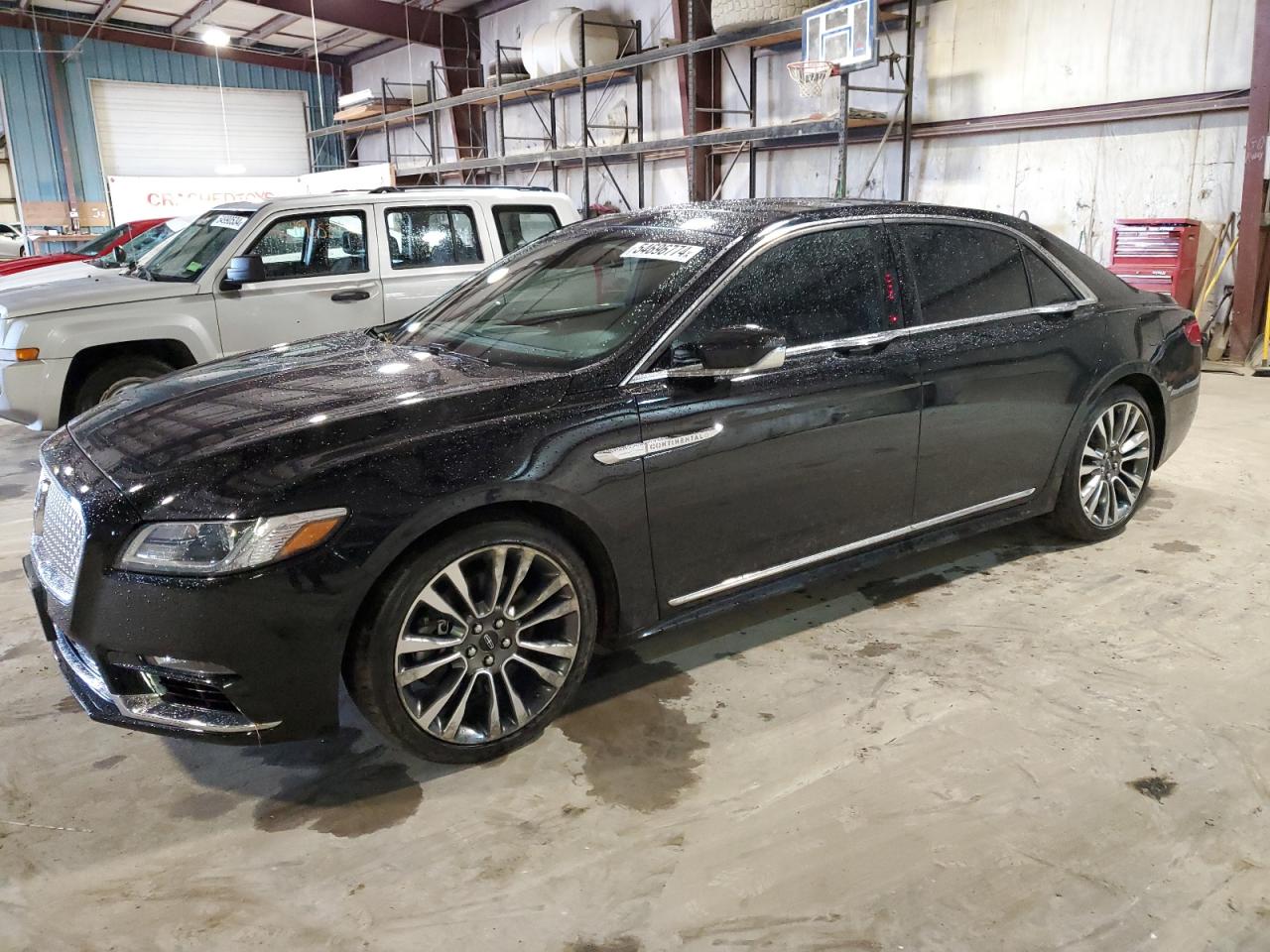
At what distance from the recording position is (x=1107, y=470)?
4.06 metres

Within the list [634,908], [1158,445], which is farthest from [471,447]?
[1158,445]

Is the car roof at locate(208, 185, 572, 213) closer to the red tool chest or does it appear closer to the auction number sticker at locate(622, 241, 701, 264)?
the auction number sticker at locate(622, 241, 701, 264)

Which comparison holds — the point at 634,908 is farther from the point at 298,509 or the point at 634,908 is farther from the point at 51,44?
the point at 51,44

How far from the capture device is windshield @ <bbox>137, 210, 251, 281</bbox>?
600 centimetres

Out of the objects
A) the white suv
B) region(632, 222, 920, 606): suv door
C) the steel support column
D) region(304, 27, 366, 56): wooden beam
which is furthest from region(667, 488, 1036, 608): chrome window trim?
region(304, 27, 366, 56): wooden beam

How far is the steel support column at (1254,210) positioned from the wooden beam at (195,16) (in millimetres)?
16648

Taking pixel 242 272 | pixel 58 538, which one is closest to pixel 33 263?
pixel 242 272

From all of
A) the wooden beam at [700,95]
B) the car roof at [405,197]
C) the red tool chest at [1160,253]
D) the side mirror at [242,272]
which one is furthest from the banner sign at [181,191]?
the red tool chest at [1160,253]

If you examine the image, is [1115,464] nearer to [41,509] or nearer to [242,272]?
[41,509]

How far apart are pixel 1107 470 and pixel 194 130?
2221cm

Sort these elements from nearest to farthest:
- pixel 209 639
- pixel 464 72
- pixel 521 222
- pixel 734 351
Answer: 1. pixel 209 639
2. pixel 734 351
3. pixel 521 222
4. pixel 464 72

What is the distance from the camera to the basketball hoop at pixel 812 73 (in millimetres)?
9371

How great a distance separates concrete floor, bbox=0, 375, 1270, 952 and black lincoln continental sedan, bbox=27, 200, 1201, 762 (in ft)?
0.90

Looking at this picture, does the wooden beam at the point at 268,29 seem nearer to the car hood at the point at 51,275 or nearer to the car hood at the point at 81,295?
the car hood at the point at 51,275
